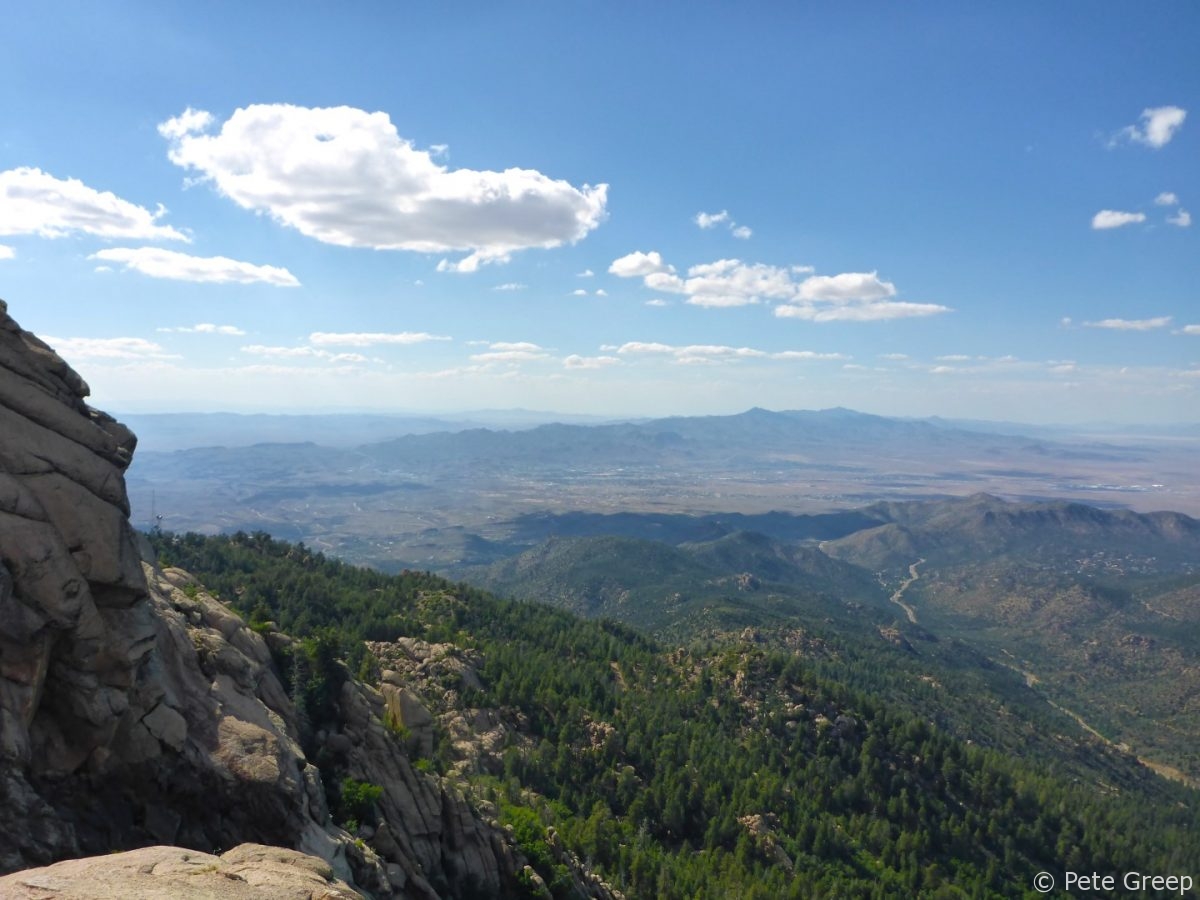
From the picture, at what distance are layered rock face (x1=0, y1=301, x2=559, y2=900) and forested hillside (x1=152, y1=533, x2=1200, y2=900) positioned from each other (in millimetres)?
20576

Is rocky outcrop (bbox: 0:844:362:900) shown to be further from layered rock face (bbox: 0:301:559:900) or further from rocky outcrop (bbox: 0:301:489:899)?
rocky outcrop (bbox: 0:301:489:899)

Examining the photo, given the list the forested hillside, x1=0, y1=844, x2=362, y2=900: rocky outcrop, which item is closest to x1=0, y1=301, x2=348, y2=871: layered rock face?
x1=0, y1=844, x2=362, y2=900: rocky outcrop

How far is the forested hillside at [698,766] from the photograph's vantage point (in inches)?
2714

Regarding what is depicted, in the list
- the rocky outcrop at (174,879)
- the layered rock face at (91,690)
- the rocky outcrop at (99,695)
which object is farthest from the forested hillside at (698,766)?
the rocky outcrop at (174,879)

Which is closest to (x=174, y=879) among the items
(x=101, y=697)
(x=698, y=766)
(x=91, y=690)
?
(x=101, y=697)

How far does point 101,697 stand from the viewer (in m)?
21.5

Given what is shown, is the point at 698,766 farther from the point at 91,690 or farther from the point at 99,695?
the point at 91,690

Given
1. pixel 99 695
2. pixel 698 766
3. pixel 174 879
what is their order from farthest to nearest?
pixel 698 766, pixel 99 695, pixel 174 879

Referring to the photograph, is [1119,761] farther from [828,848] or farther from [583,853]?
[583,853]

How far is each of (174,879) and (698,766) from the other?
253 feet

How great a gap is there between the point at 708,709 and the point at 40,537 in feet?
313

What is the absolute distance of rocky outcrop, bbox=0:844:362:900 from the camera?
15877 millimetres

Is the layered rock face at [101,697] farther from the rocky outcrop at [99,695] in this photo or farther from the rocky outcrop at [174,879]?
the rocky outcrop at [174,879]

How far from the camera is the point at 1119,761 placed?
16088 centimetres
